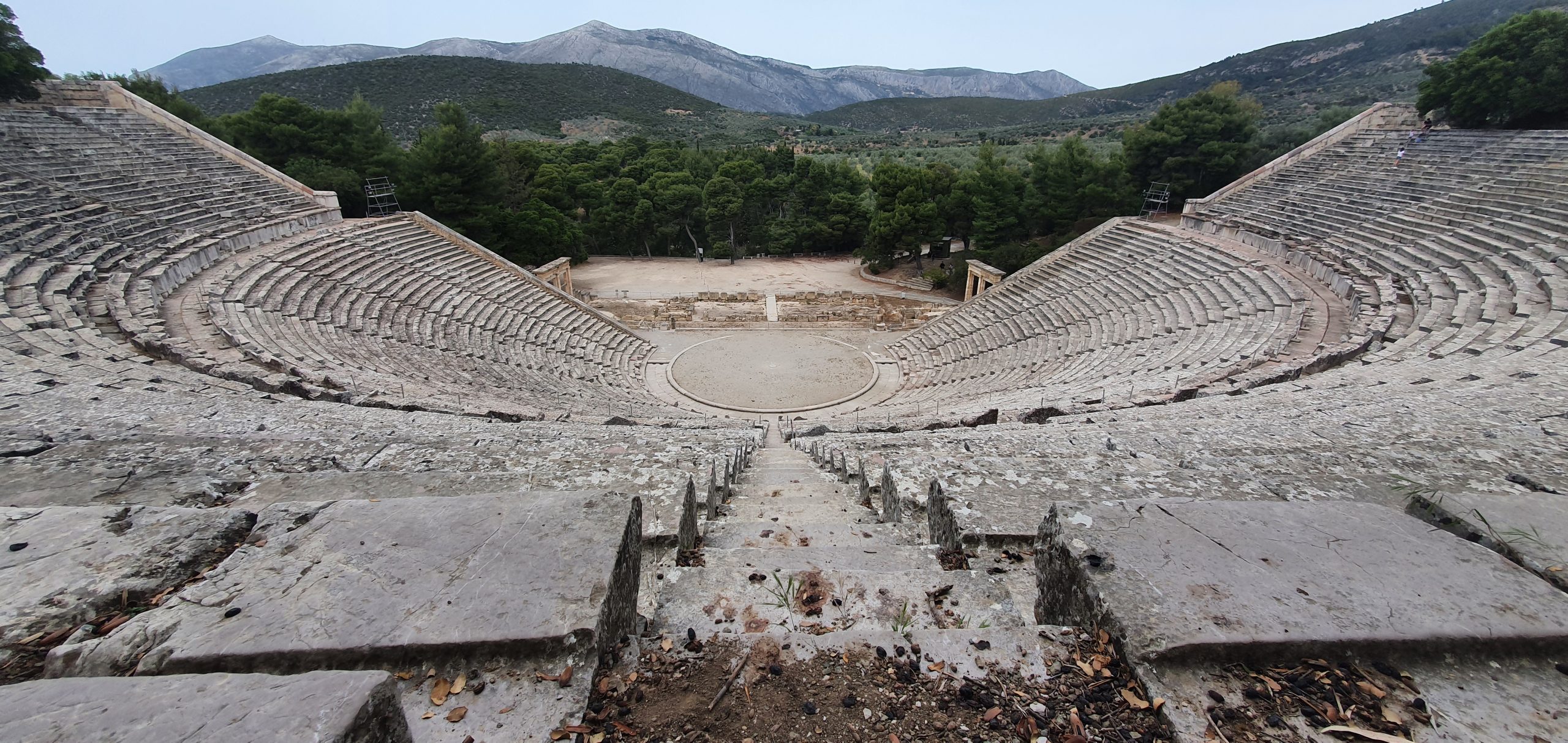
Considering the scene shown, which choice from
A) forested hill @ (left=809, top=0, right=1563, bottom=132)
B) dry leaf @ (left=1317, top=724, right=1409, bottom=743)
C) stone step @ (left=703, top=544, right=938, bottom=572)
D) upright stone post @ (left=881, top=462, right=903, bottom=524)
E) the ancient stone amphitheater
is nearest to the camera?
dry leaf @ (left=1317, top=724, right=1409, bottom=743)

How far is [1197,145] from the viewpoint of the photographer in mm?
23703

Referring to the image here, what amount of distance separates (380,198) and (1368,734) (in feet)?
91.1

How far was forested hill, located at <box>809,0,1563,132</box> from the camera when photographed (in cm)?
5500

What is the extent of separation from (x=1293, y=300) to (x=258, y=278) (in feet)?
64.1

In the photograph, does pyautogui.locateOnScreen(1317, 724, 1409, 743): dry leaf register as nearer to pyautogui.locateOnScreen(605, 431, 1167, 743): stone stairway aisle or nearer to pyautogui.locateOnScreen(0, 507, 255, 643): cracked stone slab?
pyautogui.locateOnScreen(605, 431, 1167, 743): stone stairway aisle

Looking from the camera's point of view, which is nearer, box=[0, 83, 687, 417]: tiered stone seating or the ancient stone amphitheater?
the ancient stone amphitheater

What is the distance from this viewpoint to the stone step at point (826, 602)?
232cm

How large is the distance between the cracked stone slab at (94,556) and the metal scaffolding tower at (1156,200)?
87.4 ft

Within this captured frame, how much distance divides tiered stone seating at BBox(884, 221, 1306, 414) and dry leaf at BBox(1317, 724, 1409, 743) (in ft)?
24.2

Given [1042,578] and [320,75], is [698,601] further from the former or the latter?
[320,75]

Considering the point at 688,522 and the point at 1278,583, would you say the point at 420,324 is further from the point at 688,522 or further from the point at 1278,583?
the point at 1278,583

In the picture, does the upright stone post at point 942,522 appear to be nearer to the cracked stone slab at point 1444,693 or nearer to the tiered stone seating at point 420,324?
the cracked stone slab at point 1444,693

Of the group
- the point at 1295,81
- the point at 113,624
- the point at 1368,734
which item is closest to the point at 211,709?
the point at 113,624

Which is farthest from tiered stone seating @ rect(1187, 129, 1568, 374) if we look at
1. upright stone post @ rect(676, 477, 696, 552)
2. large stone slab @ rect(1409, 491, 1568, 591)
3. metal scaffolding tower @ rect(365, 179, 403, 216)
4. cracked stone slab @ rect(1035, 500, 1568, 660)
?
metal scaffolding tower @ rect(365, 179, 403, 216)
